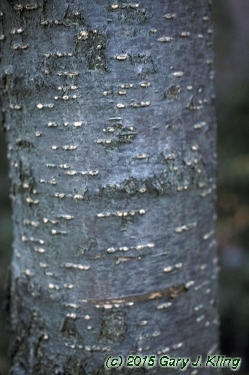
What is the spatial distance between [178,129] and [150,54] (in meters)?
0.18

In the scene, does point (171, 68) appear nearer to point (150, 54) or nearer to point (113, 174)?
→ point (150, 54)

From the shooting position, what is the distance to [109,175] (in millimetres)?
968

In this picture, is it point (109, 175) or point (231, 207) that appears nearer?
point (109, 175)

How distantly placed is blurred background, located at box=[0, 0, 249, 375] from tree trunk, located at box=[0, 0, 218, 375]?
160cm

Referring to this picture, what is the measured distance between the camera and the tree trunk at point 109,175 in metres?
0.93

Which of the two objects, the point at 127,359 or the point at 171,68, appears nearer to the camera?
the point at 171,68

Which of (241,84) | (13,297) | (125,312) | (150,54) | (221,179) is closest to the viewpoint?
(150,54)

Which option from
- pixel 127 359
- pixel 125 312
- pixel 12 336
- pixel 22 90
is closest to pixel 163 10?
pixel 22 90

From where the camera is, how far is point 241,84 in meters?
2.94

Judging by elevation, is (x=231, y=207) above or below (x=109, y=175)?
below

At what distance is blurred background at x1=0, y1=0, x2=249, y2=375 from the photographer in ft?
8.77

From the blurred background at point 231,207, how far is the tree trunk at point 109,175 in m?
1.60

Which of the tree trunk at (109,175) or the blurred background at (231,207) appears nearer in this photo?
the tree trunk at (109,175)

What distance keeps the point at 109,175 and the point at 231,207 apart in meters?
2.16
